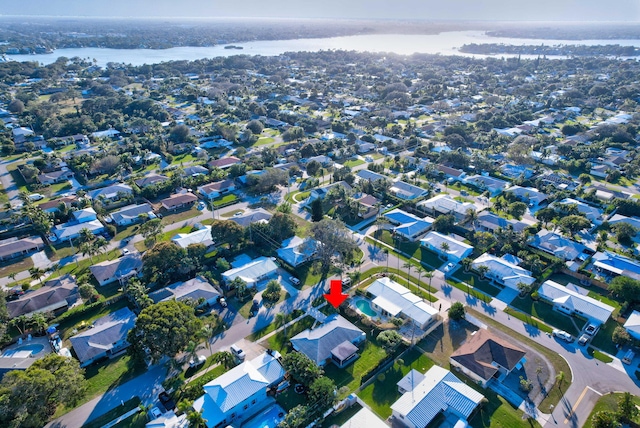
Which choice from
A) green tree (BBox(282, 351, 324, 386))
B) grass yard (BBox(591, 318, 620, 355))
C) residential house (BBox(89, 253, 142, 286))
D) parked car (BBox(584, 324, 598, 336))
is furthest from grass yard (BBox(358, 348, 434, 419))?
residential house (BBox(89, 253, 142, 286))

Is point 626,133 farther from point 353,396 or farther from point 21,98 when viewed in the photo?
point 21,98

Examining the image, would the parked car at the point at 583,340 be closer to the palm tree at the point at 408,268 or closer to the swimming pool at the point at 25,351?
the palm tree at the point at 408,268

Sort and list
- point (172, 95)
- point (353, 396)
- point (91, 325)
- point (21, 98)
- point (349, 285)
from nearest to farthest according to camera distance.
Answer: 1. point (353, 396)
2. point (91, 325)
3. point (349, 285)
4. point (21, 98)
5. point (172, 95)

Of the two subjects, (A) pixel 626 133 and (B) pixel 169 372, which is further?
(A) pixel 626 133

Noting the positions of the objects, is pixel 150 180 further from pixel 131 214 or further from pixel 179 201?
pixel 131 214

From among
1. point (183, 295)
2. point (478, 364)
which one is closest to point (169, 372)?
point (183, 295)

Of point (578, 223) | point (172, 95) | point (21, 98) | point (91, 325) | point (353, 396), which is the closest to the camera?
point (353, 396)

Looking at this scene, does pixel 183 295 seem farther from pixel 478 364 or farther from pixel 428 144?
pixel 428 144
